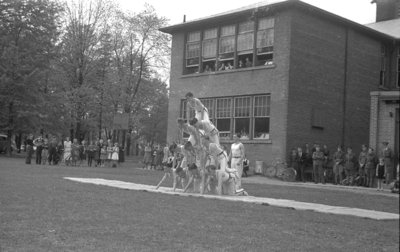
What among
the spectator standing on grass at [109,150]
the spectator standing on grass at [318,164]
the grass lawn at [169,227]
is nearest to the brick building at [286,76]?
the spectator standing on grass at [318,164]

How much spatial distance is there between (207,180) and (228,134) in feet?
47.4

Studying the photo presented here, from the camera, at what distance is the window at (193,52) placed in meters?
31.6

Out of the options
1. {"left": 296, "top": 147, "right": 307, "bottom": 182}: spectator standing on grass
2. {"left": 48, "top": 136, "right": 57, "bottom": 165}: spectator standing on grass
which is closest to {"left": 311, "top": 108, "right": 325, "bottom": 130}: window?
{"left": 296, "top": 147, "right": 307, "bottom": 182}: spectator standing on grass

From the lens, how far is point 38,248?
558 cm

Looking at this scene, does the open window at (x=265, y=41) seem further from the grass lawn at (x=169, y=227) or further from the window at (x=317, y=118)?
the grass lawn at (x=169, y=227)

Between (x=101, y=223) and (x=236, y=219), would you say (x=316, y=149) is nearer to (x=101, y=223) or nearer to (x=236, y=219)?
(x=236, y=219)

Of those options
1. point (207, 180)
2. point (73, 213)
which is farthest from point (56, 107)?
point (73, 213)

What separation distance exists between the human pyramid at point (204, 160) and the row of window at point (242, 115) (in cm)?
1236

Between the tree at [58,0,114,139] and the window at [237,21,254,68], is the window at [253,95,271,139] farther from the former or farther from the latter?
→ the tree at [58,0,114,139]

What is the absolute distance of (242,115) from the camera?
28.9m

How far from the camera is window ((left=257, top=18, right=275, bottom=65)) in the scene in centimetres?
2759

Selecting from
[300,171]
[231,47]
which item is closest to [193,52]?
[231,47]

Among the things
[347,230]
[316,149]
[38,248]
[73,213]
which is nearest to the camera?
[38,248]

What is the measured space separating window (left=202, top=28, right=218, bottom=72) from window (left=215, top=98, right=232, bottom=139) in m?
2.25
